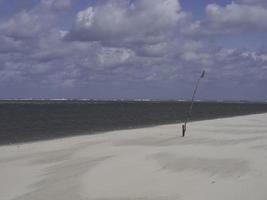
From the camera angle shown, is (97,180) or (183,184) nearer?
(183,184)

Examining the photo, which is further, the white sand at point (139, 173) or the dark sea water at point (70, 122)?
the dark sea water at point (70, 122)

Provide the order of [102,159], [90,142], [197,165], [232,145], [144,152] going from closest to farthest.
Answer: [197,165]
[102,159]
[144,152]
[232,145]
[90,142]

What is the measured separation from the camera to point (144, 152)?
81.4 feet

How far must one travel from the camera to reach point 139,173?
18.8 m

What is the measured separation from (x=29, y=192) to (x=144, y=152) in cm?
863

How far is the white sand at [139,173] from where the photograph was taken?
1562 cm

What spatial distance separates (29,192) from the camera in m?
17.1

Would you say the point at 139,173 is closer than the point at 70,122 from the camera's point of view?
Yes

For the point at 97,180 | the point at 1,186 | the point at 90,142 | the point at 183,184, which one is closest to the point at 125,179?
the point at 97,180

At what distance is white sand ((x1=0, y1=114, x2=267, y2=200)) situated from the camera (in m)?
15.6

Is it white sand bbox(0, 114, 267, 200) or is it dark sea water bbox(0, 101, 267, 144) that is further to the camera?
dark sea water bbox(0, 101, 267, 144)

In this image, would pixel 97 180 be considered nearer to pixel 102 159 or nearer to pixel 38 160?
pixel 102 159

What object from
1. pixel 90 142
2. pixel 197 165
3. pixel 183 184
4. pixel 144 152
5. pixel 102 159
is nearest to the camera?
pixel 183 184

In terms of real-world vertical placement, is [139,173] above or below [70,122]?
below
